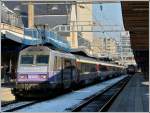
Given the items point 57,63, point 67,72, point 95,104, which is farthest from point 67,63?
point 95,104

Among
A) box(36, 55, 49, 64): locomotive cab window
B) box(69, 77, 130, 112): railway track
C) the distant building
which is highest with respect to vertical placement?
the distant building

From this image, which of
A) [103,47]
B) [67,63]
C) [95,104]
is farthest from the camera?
[103,47]

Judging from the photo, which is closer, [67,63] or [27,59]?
[27,59]

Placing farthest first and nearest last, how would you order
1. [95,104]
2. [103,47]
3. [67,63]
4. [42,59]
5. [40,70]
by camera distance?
1. [103,47]
2. [67,63]
3. [42,59]
4. [40,70]
5. [95,104]

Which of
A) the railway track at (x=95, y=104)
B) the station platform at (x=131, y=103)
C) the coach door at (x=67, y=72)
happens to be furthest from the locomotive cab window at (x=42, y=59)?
the station platform at (x=131, y=103)

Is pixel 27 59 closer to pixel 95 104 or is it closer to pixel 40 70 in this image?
pixel 40 70

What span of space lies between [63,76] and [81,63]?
28.7 ft

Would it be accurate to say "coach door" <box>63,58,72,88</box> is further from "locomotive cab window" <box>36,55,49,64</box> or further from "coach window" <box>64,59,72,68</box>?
"locomotive cab window" <box>36,55,49,64</box>

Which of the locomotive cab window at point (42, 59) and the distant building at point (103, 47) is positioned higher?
the distant building at point (103, 47)

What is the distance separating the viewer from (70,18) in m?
87.4

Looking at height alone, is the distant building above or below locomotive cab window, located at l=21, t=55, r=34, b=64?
above

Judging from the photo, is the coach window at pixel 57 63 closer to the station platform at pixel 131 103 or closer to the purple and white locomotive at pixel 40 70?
the purple and white locomotive at pixel 40 70

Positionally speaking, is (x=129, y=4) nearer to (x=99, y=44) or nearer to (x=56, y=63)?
(x=56, y=63)

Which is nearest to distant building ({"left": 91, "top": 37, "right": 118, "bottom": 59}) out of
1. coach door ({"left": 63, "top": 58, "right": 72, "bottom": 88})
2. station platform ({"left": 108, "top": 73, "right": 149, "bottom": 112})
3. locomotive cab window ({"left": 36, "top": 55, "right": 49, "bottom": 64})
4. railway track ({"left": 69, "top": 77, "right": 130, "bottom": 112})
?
coach door ({"left": 63, "top": 58, "right": 72, "bottom": 88})
